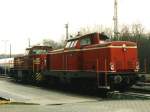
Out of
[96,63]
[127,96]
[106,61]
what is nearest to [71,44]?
[96,63]

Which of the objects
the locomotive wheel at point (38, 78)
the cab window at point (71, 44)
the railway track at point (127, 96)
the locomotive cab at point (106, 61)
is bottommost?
the railway track at point (127, 96)

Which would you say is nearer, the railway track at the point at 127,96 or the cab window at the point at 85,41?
the railway track at the point at 127,96

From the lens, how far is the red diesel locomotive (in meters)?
20.7

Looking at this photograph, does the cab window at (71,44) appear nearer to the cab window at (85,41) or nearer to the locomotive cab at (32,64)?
the cab window at (85,41)

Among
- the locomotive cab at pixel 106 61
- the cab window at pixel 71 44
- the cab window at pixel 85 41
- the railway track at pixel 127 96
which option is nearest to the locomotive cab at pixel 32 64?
the cab window at pixel 71 44

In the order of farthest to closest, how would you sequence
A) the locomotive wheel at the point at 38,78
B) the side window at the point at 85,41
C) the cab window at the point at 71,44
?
the locomotive wheel at the point at 38,78 < the cab window at the point at 71,44 < the side window at the point at 85,41

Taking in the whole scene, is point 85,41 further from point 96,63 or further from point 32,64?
point 32,64

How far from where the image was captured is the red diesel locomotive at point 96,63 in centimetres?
2070

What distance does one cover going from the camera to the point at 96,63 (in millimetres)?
21531

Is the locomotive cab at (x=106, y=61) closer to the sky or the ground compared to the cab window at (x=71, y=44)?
closer to the ground

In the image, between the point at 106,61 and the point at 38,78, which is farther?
the point at 38,78

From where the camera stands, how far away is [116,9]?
43.0 meters

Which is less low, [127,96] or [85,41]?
[85,41]

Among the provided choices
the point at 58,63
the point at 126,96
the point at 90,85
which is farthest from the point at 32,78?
the point at 126,96
